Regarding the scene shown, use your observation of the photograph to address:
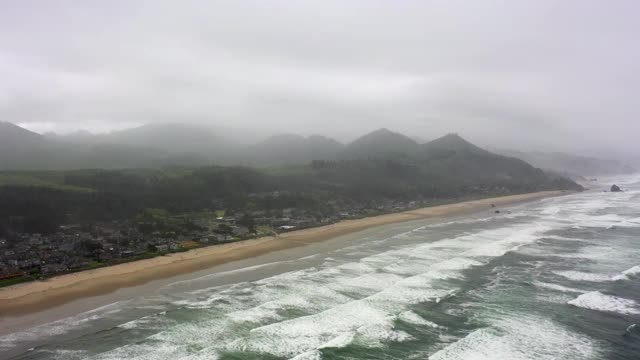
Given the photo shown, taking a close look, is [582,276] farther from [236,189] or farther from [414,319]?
[236,189]

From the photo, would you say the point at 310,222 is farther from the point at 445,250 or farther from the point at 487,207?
the point at 487,207

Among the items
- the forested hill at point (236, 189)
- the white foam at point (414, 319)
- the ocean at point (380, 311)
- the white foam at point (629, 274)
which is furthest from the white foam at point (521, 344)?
the forested hill at point (236, 189)

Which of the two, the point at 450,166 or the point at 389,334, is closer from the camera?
the point at 389,334

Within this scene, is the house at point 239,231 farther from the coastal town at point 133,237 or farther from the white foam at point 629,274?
the white foam at point 629,274

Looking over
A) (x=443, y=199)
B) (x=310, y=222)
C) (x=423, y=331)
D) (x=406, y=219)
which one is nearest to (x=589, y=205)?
(x=443, y=199)

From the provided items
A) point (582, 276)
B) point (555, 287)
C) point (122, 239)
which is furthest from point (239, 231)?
point (582, 276)

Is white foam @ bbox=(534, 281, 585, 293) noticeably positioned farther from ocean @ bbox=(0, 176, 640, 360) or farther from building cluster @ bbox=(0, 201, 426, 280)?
building cluster @ bbox=(0, 201, 426, 280)
